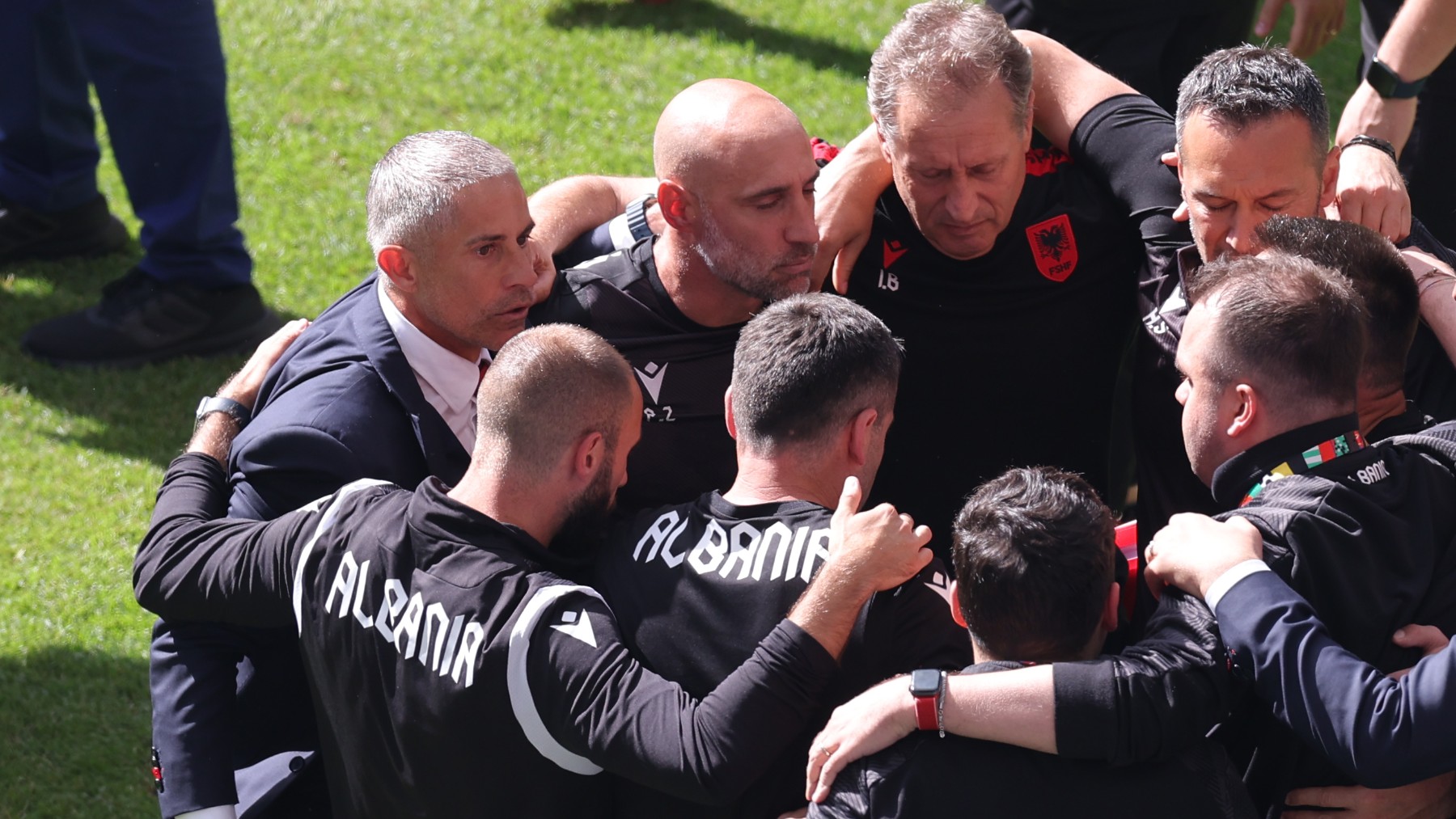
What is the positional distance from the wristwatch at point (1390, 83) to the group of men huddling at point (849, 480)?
768mm

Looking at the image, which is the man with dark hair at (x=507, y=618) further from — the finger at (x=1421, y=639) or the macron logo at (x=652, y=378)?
the finger at (x=1421, y=639)

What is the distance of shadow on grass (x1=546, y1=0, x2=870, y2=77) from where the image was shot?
805 centimetres

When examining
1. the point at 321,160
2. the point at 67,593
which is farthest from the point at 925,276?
the point at 321,160

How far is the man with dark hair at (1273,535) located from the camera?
6.97 ft

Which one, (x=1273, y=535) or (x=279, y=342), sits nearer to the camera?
(x=1273, y=535)

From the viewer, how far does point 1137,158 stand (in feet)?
11.6

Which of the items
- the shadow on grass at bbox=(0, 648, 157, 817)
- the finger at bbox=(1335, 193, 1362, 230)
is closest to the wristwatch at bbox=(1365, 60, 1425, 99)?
the finger at bbox=(1335, 193, 1362, 230)

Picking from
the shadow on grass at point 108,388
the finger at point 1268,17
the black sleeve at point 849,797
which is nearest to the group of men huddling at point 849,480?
the black sleeve at point 849,797

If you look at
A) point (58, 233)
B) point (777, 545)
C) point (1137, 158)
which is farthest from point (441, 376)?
point (58, 233)

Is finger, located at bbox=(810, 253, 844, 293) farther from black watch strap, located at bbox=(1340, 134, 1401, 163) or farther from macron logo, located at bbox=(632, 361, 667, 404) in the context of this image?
black watch strap, located at bbox=(1340, 134, 1401, 163)

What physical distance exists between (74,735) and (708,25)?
18.6ft

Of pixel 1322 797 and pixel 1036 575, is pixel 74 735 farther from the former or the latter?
pixel 1322 797

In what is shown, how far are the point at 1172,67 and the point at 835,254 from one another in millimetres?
2033

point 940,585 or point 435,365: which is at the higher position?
point 940,585
